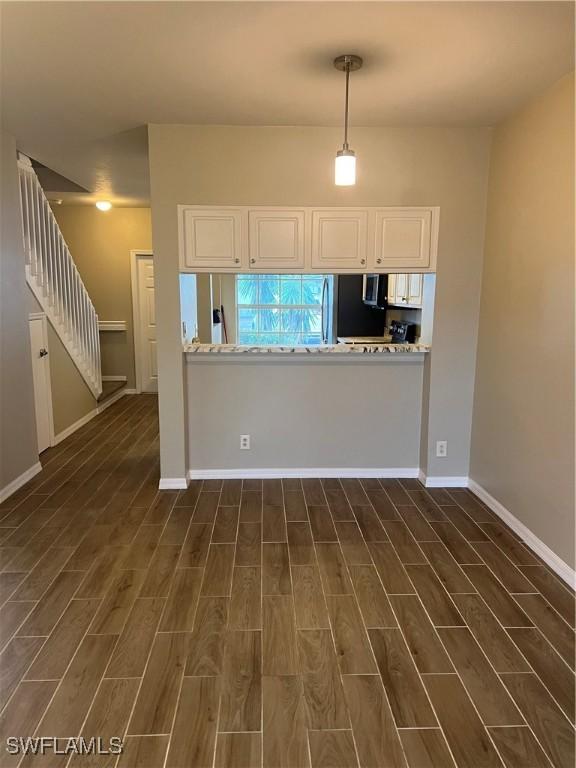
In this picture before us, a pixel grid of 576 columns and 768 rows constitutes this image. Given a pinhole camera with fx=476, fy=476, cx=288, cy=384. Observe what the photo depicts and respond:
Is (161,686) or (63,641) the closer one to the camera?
(161,686)

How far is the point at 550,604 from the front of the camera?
2271 millimetres

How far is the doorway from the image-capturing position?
262 inches

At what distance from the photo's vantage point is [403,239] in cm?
338

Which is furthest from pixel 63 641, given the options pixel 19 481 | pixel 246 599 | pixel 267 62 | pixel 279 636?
pixel 267 62

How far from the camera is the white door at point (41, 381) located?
167 inches

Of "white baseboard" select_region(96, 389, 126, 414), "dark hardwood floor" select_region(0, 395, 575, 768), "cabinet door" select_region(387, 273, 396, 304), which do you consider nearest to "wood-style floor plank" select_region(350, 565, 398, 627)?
"dark hardwood floor" select_region(0, 395, 575, 768)

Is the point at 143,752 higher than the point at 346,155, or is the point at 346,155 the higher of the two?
the point at 346,155

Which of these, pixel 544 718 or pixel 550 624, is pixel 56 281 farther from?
pixel 544 718

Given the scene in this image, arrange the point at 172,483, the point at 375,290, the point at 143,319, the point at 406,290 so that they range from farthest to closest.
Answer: the point at 143,319
the point at 375,290
the point at 406,290
the point at 172,483

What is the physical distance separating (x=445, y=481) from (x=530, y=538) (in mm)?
897

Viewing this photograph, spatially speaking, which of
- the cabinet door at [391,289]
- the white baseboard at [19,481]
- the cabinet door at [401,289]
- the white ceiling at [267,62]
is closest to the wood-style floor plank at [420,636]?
the white ceiling at [267,62]

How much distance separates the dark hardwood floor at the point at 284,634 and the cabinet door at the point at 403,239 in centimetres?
171

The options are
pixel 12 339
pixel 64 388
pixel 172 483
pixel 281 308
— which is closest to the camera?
pixel 12 339

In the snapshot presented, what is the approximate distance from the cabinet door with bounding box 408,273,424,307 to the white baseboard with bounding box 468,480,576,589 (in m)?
1.62
